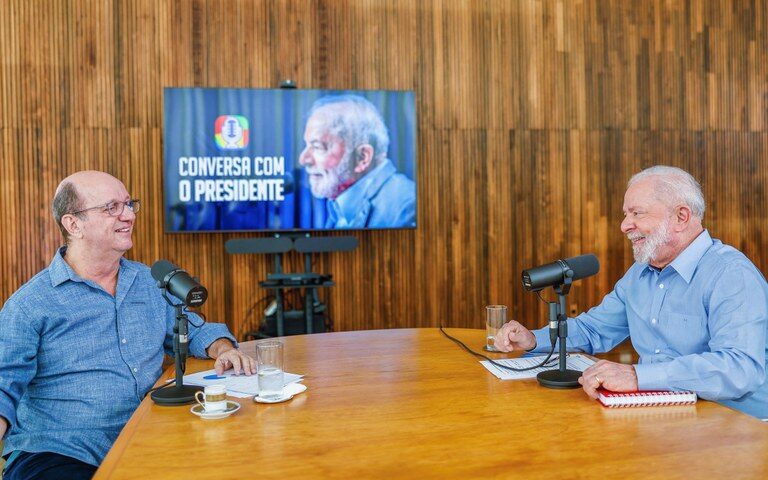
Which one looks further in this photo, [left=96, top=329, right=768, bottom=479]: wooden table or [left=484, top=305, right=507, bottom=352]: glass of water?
[left=484, top=305, right=507, bottom=352]: glass of water

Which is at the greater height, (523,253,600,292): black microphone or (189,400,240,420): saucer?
(523,253,600,292): black microphone

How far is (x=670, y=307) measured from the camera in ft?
6.52

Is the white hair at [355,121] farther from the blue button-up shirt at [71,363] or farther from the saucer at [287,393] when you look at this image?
the saucer at [287,393]

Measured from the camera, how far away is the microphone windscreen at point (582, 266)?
182cm

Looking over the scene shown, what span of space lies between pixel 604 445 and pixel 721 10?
16.0 feet

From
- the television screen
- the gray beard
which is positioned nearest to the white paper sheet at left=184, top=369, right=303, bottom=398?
the gray beard

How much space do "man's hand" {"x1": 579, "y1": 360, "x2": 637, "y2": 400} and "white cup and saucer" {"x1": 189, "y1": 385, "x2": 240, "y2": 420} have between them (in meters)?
0.83

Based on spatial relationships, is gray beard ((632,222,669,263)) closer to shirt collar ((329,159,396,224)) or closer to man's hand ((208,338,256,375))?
man's hand ((208,338,256,375))

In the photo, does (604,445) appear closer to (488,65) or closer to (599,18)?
(488,65)

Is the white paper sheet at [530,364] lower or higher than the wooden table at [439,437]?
higher

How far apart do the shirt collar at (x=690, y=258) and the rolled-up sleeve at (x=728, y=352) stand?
0.12 m

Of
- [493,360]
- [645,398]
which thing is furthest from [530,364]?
[645,398]

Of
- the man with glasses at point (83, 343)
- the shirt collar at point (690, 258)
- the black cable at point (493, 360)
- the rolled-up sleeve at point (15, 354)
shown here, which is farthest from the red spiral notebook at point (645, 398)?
the rolled-up sleeve at point (15, 354)

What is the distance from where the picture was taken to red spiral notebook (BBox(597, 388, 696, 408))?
5.16 ft
